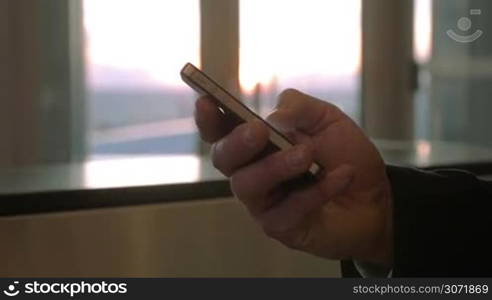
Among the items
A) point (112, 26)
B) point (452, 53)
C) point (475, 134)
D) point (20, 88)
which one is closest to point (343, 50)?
point (452, 53)

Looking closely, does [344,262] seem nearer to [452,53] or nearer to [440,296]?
[440,296]

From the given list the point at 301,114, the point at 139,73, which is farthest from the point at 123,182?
the point at 139,73

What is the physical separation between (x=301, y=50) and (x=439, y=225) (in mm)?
1792

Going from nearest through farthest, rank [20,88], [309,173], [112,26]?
[309,173] < [20,88] < [112,26]

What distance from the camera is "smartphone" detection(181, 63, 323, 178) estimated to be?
46 centimetres

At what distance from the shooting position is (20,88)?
1917mm

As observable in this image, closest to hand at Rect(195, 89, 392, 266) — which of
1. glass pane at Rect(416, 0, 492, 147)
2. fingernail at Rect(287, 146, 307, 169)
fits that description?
fingernail at Rect(287, 146, 307, 169)

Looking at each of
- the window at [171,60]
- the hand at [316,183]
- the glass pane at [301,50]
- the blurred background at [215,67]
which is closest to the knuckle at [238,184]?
the hand at [316,183]

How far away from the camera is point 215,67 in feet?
7.14

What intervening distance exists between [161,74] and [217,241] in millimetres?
1492

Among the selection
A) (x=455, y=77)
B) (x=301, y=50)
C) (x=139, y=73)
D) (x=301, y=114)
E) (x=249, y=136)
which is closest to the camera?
(x=249, y=136)

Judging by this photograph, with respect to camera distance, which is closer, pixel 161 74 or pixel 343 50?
pixel 161 74

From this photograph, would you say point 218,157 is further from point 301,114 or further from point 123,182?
point 123,182

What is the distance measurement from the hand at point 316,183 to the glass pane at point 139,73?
62.3 inches
